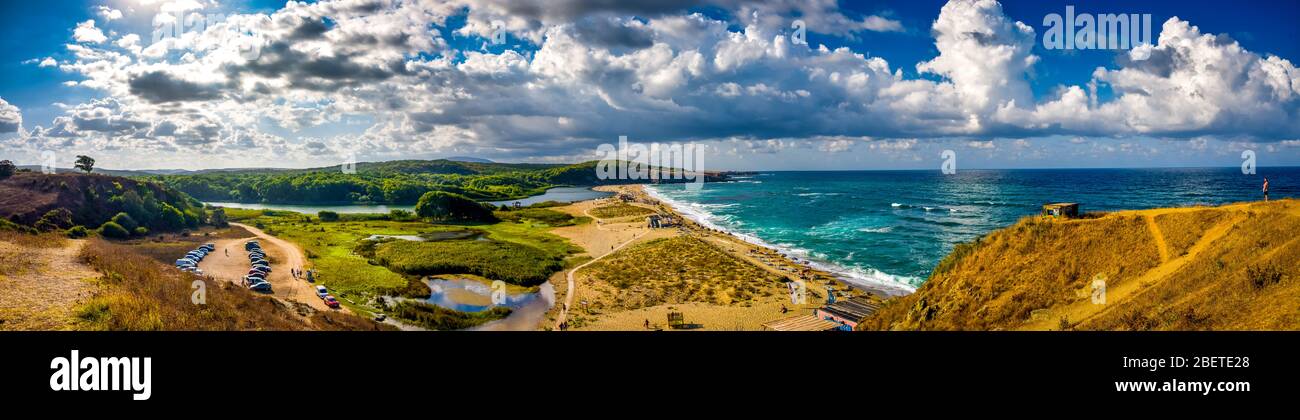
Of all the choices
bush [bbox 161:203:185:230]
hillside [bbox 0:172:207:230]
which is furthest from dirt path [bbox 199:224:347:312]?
hillside [bbox 0:172:207:230]

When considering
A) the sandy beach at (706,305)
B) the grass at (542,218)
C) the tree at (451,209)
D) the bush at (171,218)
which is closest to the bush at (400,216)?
the tree at (451,209)

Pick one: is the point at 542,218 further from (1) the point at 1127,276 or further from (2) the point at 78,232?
(1) the point at 1127,276

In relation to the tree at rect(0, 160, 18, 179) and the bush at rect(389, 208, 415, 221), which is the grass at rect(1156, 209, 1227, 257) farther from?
the tree at rect(0, 160, 18, 179)

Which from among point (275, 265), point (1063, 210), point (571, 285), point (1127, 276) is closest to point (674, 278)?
point (571, 285)

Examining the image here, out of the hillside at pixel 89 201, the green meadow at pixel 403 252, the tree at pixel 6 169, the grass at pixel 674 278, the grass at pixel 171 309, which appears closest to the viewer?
the grass at pixel 171 309

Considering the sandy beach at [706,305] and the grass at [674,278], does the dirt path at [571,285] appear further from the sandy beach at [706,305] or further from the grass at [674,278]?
the grass at [674,278]
